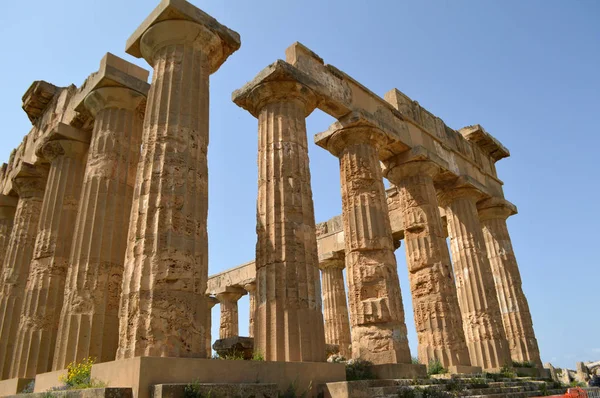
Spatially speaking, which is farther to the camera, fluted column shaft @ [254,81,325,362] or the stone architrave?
fluted column shaft @ [254,81,325,362]

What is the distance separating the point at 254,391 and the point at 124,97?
29.6 feet

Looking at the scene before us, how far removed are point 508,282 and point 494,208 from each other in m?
3.30

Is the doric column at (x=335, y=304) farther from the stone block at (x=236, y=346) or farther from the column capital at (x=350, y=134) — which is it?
the stone block at (x=236, y=346)

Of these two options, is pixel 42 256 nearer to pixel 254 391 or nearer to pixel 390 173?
pixel 254 391

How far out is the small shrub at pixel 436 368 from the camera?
13.9 m

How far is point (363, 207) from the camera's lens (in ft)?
47.3

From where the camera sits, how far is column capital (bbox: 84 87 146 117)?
12898mm

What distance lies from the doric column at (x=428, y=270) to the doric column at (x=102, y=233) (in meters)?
9.40

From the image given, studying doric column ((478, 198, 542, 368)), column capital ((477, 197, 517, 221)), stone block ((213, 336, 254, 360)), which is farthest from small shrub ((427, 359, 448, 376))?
column capital ((477, 197, 517, 221))

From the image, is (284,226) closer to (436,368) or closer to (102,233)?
(102,233)

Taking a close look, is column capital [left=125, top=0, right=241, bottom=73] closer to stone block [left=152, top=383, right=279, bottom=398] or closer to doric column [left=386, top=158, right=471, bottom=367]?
stone block [left=152, top=383, right=279, bottom=398]

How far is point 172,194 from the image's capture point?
28.8 feet

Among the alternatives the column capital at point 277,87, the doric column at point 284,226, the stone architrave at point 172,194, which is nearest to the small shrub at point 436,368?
the doric column at point 284,226

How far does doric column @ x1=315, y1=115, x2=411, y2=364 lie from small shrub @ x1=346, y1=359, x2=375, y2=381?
17.2 inches
